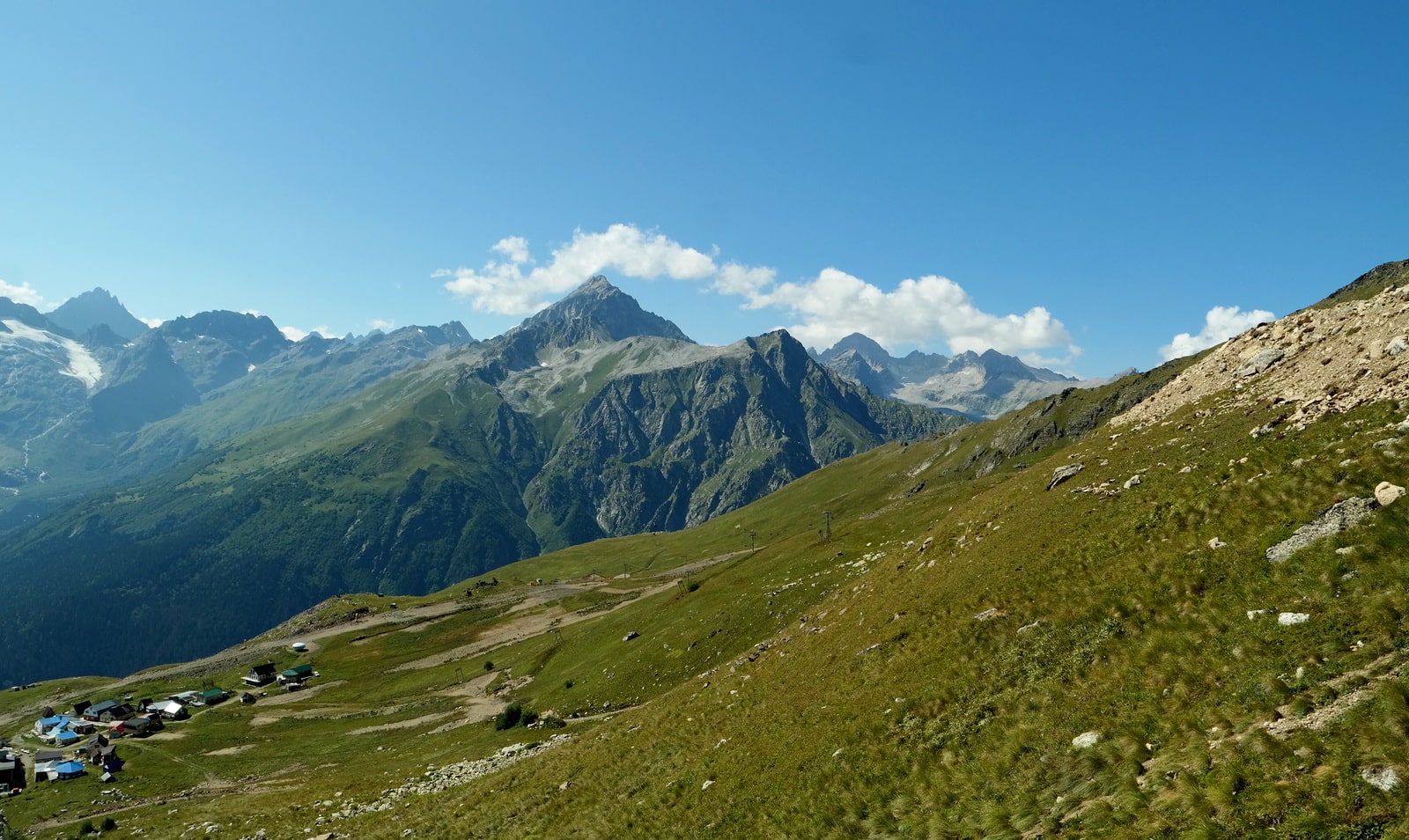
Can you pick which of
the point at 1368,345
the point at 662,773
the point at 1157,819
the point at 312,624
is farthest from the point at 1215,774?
the point at 312,624

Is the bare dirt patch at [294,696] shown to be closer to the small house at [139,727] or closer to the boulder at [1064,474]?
the small house at [139,727]

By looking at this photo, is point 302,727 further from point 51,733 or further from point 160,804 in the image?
point 51,733

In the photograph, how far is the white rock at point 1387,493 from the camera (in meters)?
20.6

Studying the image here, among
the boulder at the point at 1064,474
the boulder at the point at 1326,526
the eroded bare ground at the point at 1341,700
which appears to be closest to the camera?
the eroded bare ground at the point at 1341,700

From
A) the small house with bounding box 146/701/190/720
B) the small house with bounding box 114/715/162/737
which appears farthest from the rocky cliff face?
the small house with bounding box 146/701/190/720

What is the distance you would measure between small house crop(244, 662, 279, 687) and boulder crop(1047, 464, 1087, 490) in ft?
517

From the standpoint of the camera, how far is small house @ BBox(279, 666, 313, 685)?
13225 centimetres

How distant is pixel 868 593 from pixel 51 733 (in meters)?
140

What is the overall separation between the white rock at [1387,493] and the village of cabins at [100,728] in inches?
4477

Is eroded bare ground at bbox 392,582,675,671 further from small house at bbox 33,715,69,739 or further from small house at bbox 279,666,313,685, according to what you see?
small house at bbox 33,715,69,739

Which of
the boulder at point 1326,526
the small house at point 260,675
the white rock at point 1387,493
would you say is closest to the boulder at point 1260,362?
the white rock at point 1387,493

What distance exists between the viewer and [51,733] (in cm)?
10425

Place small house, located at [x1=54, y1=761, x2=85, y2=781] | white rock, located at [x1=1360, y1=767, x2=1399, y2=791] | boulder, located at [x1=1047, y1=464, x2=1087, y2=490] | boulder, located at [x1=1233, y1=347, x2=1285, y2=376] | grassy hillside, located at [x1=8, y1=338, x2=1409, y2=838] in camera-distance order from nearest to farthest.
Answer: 1. white rock, located at [x1=1360, y1=767, x2=1399, y2=791]
2. grassy hillside, located at [x1=8, y1=338, x2=1409, y2=838]
3. boulder, located at [x1=1233, y1=347, x2=1285, y2=376]
4. boulder, located at [x1=1047, y1=464, x2=1087, y2=490]
5. small house, located at [x1=54, y1=761, x2=85, y2=781]

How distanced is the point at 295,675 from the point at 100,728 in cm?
3120
